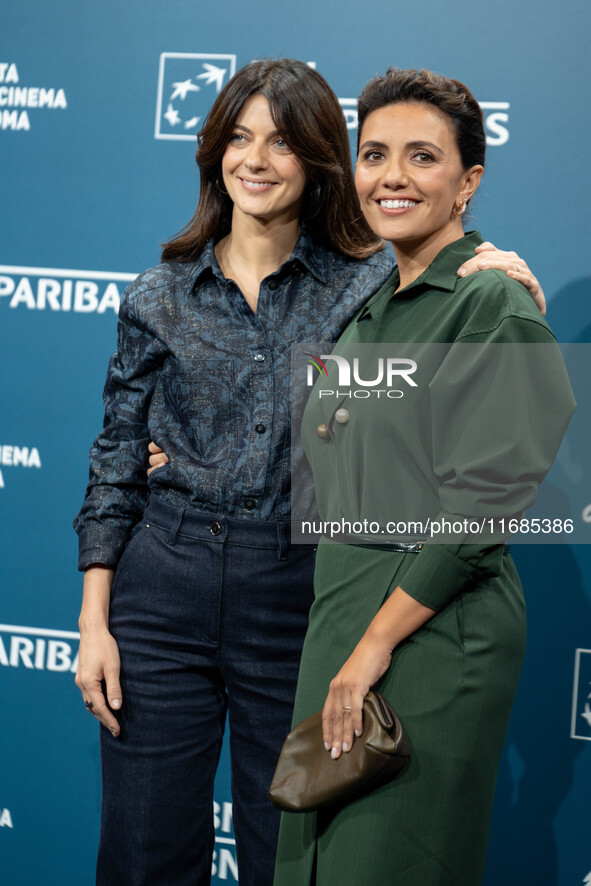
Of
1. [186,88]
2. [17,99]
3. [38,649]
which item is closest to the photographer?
[186,88]

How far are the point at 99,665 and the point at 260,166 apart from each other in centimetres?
86

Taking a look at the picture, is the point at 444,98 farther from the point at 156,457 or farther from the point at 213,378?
the point at 156,457

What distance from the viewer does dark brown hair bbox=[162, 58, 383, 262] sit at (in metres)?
1.56

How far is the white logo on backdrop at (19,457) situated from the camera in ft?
7.70

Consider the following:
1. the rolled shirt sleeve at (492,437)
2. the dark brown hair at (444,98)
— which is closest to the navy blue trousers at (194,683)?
the rolled shirt sleeve at (492,437)

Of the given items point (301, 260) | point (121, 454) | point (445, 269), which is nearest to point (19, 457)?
point (121, 454)

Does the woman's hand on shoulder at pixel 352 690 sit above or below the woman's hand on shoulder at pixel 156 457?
below

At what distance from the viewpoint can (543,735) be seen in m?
2.10

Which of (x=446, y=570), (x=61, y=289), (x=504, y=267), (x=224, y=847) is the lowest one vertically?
(x=224, y=847)

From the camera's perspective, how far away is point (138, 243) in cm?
224

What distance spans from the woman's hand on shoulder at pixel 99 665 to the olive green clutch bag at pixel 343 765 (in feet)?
1.33

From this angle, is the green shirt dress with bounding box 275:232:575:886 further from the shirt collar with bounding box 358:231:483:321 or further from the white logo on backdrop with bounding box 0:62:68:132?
the white logo on backdrop with bounding box 0:62:68:132

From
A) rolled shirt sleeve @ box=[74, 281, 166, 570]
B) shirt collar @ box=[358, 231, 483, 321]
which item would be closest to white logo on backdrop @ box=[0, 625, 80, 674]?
rolled shirt sleeve @ box=[74, 281, 166, 570]

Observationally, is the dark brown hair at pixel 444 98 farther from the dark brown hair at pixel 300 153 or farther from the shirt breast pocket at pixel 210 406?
the shirt breast pocket at pixel 210 406
